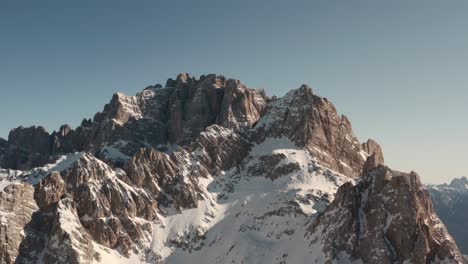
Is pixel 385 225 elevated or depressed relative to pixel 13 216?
elevated

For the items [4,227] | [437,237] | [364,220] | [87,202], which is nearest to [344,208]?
[364,220]

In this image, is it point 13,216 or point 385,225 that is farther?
point 13,216

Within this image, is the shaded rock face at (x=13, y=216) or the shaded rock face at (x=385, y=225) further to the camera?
the shaded rock face at (x=13, y=216)

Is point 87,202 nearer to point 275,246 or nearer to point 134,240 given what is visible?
point 134,240

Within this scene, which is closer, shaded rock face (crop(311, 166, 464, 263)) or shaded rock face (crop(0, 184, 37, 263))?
shaded rock face (crop(311, 166, 464, 263))
